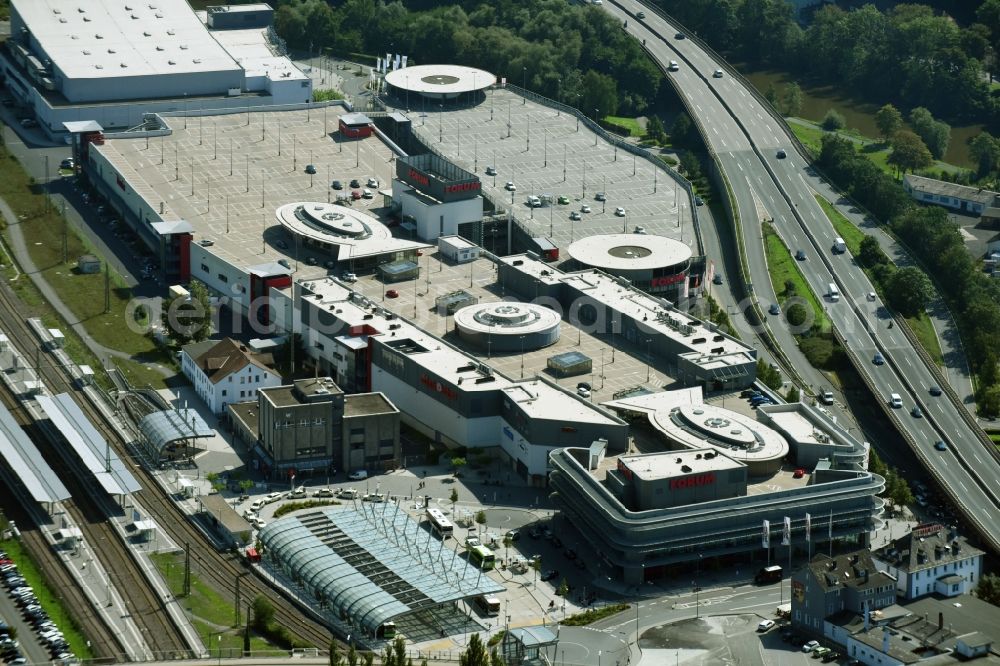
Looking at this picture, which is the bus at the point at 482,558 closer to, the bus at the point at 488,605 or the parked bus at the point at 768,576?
the bus at the point at 488,605

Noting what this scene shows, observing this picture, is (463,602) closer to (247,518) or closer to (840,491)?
(247,518)

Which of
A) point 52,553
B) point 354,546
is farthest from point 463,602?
point 52,553

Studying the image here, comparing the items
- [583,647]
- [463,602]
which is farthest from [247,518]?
[583,647]

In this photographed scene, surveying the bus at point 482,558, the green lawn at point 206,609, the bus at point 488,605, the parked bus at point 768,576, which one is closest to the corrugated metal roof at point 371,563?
the bus at point 488,605

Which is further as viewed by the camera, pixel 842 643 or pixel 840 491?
pixel 840 491

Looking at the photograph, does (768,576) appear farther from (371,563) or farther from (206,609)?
(206,609)

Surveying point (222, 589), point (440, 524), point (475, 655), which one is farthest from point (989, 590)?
point (222, 589)
